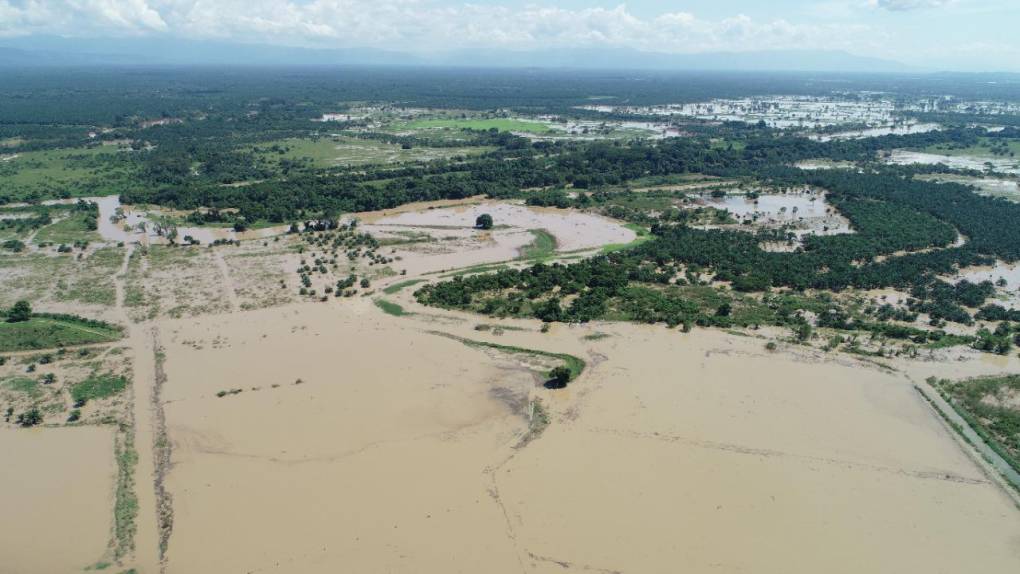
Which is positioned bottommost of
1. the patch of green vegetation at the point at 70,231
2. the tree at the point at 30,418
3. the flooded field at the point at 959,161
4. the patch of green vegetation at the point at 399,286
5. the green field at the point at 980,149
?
the tree at the point at 30,418

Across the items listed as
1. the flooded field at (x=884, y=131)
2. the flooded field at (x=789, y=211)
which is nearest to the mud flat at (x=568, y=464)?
the flooded field at (x=789, y=211)

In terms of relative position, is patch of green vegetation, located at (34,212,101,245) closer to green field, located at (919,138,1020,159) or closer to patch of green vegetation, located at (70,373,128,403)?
patch of green vegetation, located at (70,373,128,403)

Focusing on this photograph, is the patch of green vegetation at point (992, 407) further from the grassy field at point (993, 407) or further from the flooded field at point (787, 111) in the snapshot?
the flooded field at point (787, 111)

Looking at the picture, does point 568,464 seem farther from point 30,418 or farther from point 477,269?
point 477,269

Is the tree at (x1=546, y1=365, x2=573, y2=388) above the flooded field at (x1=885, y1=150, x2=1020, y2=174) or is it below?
below

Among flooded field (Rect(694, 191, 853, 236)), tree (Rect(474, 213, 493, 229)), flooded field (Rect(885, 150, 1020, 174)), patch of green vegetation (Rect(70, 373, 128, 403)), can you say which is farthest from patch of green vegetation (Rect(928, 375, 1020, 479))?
flooded field (Rect(885, 150, 1020, 174))

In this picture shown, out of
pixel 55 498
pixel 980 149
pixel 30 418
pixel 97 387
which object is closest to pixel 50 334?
pixel 97 387

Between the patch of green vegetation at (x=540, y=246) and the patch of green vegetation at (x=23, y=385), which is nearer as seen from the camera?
the patch of green vegetation at (x=23, y=385)
